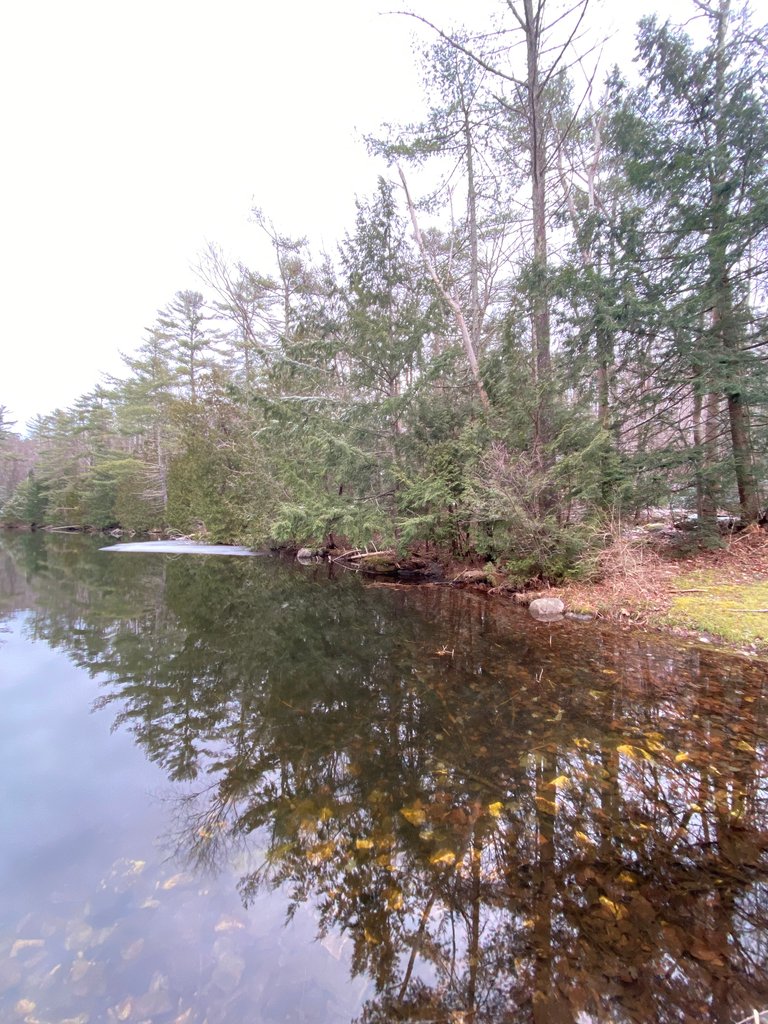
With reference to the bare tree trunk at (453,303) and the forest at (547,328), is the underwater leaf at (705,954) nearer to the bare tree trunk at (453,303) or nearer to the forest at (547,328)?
the forest at (547,328)

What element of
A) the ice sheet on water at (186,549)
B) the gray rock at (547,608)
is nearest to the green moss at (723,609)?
the gray rock at (547,608)

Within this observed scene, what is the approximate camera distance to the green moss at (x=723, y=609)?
5.51 metres

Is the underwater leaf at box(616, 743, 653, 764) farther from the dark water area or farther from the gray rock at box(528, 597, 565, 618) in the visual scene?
the gray rock at box(528, 597, 565, 618)

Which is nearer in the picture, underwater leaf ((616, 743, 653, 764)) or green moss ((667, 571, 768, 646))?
underwater leaf ((616, 743, 653, 764))

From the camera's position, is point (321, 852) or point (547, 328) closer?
point (321, 852)

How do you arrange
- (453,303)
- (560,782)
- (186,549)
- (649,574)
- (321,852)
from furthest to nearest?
(186,549) → (453,303) → (649,574) → (560,782) → (321,852)

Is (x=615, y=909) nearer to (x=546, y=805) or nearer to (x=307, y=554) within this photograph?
(x=546, y=805)

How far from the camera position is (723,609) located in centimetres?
614

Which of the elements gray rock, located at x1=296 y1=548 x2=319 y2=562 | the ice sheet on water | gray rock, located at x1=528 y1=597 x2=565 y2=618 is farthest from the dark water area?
the ice sheet on water

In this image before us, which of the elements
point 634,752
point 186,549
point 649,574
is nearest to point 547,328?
point 649,574

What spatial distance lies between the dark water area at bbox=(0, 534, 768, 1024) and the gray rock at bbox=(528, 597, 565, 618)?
1565 millimetres

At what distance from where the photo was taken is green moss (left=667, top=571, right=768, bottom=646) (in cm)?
551

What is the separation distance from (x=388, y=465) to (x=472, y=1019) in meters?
10.8

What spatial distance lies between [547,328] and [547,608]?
240 inches
